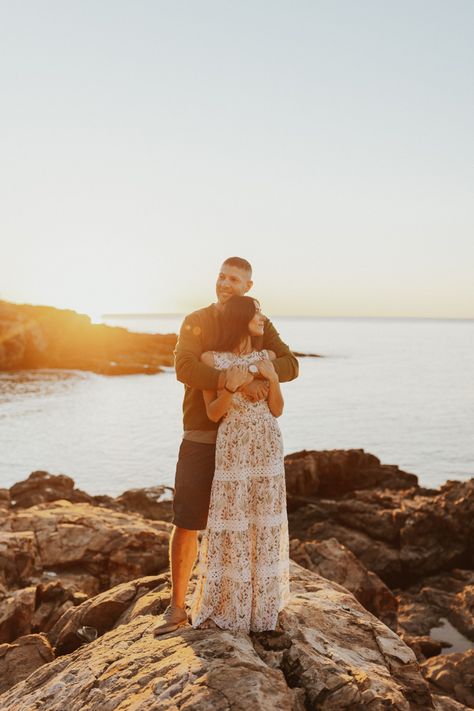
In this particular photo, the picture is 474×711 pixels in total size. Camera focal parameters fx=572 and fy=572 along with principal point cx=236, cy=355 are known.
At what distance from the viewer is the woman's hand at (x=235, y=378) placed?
14.7 feet

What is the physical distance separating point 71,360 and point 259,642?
71348 mm

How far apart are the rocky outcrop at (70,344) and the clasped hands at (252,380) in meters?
66.6

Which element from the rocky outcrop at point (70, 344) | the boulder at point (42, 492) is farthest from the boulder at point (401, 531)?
the rocky outcrop at point (70, 344)

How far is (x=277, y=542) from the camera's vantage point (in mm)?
4801

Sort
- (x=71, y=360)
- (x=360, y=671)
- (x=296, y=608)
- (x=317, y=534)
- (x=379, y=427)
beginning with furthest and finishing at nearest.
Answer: (x=71, y=360) < (x=379, y=427) < (x=317, y=534) < (x=296, y=608) < (x=360, y=671)

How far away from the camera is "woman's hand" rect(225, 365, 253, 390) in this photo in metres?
4.48

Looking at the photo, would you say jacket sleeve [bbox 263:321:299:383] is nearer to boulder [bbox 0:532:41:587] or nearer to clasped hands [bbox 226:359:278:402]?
clasped hands [bbox 226:359:278:402]

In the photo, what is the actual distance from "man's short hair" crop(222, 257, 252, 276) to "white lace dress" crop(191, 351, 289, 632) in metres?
0.73

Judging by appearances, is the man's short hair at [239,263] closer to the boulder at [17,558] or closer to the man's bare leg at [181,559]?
the man's bare leg at [181,559]

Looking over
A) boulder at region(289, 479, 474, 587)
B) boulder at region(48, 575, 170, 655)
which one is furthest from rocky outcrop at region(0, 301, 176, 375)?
boulder at region(48, 575, 170, 655)

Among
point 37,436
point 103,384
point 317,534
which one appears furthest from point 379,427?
point 103,384

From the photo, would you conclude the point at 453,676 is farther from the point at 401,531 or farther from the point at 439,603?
the point at 401,531

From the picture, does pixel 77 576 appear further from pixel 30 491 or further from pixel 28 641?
pixel 30 491

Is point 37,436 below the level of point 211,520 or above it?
below
